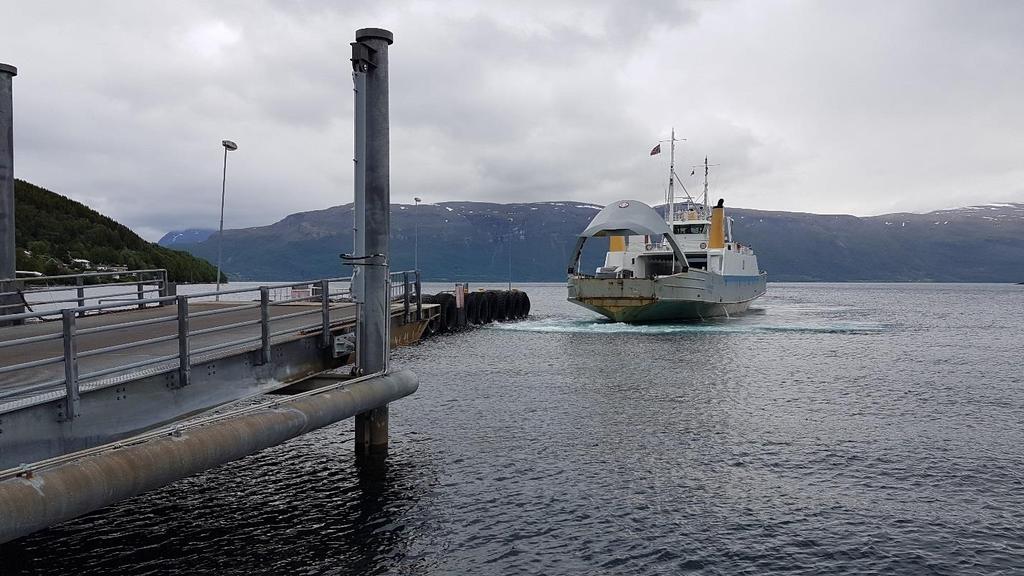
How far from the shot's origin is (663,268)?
200ft

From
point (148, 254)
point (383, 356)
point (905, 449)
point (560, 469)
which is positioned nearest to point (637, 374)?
point (905, 449)

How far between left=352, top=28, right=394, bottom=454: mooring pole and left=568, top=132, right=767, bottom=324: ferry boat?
124 ft

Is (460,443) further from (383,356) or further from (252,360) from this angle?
(252,360)

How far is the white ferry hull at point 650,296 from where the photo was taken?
165ft

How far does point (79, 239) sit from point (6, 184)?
371 feet

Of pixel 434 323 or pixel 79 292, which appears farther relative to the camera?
pixel 434 323

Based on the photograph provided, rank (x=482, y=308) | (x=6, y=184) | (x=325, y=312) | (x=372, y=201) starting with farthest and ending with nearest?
(x=482, y=308)
(x=6, y=184)
(x=372, y=201)
(x=325, y=312)

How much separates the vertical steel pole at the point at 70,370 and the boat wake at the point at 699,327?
4171cm

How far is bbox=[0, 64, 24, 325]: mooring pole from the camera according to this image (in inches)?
620

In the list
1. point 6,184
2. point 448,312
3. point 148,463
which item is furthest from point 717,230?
point 148,463

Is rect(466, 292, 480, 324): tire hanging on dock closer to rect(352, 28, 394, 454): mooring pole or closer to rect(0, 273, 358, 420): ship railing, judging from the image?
rect(0, 273, 358, 420): ship railing

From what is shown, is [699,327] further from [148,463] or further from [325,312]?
[148,463]

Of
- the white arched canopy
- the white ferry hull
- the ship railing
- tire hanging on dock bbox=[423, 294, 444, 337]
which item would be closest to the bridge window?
the white ferry hull

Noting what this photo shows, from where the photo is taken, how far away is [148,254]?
117 meters
